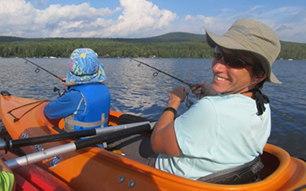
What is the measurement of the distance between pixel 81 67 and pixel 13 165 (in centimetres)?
148

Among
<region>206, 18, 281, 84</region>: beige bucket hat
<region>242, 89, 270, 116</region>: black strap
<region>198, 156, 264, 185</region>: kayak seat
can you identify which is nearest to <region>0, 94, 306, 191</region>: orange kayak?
<region>198, 156, 264, 185</region>: kayak seat

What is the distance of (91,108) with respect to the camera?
124 inches

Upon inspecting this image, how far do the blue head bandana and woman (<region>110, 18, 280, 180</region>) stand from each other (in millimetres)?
1793

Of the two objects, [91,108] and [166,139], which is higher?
[166,139]

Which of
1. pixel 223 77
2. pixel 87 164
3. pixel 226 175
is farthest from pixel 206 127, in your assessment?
pixel 87 164

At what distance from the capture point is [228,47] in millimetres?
1439

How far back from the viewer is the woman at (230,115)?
139cm

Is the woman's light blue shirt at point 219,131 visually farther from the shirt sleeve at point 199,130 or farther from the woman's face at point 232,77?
the woman's face at point 232,77

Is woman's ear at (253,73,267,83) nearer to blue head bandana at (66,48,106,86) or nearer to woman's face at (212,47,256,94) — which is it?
woman's face at (212,47,256,94)

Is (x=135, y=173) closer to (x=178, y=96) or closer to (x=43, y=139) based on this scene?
(x=178, y=96)

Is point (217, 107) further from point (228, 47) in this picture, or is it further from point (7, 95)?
point (7, 95)

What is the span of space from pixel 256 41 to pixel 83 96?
237 centimetres

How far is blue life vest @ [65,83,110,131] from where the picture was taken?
309 centimetres

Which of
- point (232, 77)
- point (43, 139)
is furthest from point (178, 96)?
point (43, 139)
